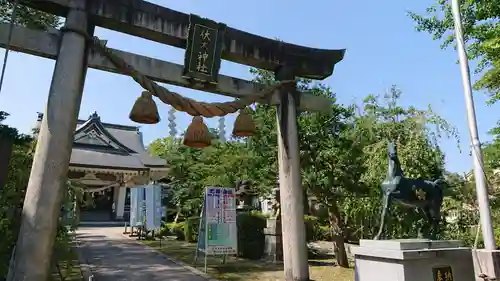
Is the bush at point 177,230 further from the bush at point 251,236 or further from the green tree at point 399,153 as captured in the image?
the green tree at point 399,153

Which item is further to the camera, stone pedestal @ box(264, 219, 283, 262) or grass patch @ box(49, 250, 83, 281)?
stone pedestal @ box(264, 219, 283, 262)

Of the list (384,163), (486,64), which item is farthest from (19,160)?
(486,64)

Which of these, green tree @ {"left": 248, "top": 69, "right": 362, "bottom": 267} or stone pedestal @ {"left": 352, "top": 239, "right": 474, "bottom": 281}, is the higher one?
green tree @ {"left": 248, "top": 69, "right": 362, "bottom": 267}

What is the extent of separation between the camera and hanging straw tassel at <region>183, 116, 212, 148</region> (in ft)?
19.2

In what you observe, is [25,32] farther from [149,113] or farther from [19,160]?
[19,160]

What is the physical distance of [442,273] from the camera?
16.8 ft

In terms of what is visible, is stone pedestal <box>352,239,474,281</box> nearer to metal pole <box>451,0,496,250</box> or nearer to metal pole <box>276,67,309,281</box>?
metal pole <box>451,0,496,250</box>

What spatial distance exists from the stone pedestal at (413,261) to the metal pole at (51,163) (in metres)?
4.53

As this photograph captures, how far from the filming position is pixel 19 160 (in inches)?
298

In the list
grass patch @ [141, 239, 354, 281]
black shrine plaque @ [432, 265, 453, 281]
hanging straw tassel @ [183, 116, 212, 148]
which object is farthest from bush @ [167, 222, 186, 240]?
black shrine plaque @ [432, 265, 453, 281]

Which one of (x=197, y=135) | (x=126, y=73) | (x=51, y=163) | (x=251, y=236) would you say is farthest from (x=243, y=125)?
(x=251, y=236)

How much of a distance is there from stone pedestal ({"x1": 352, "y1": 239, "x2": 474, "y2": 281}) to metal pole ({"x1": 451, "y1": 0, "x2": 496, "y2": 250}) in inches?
18.3

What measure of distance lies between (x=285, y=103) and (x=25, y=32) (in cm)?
449

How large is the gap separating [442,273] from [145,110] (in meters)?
4.99
